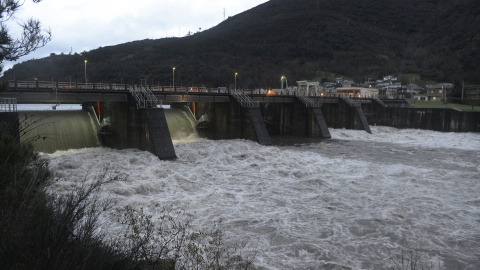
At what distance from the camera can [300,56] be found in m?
166

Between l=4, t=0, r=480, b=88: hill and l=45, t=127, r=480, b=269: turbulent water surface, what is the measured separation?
7953 cm

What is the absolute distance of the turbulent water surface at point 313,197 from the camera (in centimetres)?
1199

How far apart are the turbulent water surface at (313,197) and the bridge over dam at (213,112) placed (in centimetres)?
250

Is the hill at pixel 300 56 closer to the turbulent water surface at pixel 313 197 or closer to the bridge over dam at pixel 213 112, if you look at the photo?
the bridge over dam at pixel 213 112

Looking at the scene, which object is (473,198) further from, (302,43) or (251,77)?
(302,43)

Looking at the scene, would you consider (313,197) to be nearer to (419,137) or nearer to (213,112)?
(213,112)

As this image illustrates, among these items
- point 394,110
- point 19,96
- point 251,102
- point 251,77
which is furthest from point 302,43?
point 19,96

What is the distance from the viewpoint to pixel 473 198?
709 inches

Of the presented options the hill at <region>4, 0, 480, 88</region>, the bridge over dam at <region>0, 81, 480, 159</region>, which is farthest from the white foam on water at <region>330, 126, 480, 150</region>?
the hill at <region>4, 0, 480, 88</region>

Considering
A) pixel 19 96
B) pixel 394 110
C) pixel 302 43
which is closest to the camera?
pixel 19 96

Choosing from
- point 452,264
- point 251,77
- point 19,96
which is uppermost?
point 251,77

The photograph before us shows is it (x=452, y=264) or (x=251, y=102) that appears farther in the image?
(x=251, y=102)

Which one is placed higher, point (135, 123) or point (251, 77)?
point (251, 77)

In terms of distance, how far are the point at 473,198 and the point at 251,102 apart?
886 inches
